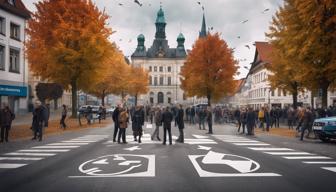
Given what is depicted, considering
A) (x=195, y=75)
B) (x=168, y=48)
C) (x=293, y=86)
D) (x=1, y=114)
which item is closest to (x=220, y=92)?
(x=195, y=75)

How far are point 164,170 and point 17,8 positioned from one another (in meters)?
31.3

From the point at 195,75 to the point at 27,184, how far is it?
46.0 metres

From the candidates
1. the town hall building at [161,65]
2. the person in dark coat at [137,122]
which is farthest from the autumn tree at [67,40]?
the town hall building at [161,65]

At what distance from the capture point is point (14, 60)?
123 feet

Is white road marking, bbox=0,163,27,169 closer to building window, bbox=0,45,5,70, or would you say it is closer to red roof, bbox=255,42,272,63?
building window, bbox=0,45,5,70

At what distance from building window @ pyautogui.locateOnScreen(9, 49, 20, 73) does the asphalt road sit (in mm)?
22071

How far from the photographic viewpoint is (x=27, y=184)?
898cm

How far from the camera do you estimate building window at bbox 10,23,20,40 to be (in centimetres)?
3659

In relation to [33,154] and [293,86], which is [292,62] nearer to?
[293,86]

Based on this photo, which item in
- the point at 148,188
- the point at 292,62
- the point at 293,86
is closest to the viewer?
the point at 148,188

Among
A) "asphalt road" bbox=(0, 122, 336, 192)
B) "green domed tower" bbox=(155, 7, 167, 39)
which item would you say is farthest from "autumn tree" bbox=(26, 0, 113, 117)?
"green domed tower" bbox=(155, 7, 167, 39)

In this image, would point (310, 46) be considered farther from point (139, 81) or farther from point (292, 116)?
point (139, 81)

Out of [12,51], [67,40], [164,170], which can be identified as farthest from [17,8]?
[164,170]

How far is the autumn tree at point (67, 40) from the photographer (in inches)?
1355
